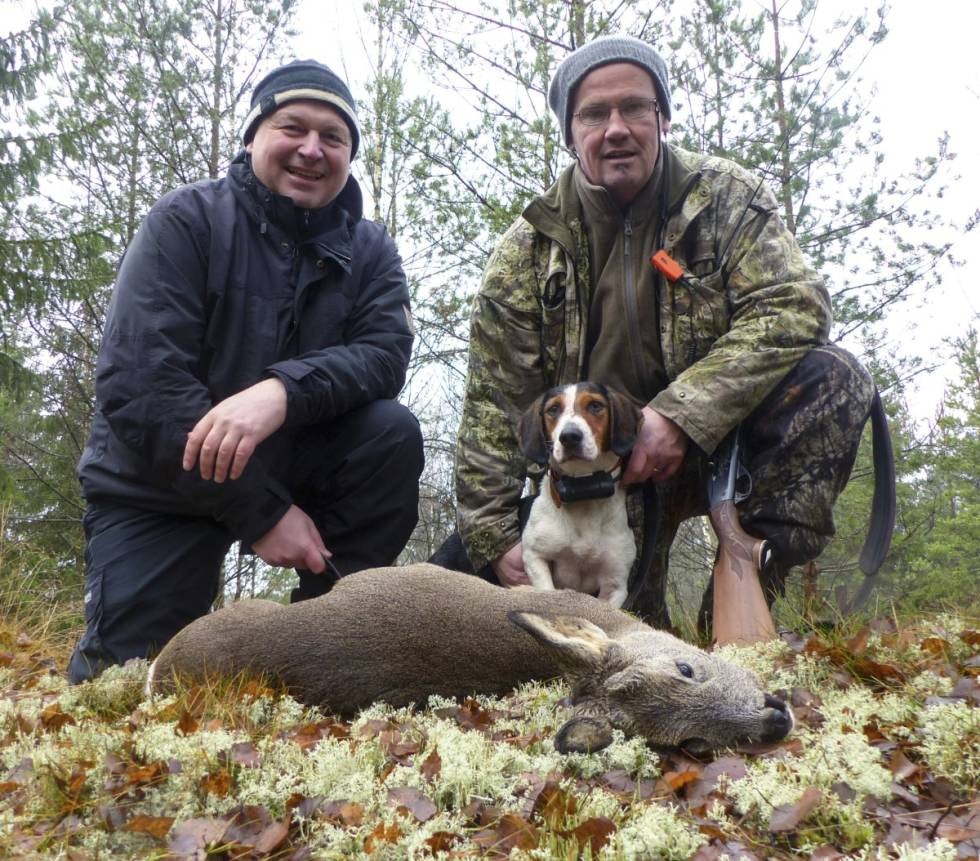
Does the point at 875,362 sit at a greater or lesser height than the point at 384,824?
greater

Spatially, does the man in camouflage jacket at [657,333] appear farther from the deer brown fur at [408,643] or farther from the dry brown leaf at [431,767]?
the dry brown leaf at [431,767]

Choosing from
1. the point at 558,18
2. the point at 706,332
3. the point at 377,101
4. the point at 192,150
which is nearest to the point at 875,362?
the point at 558,18

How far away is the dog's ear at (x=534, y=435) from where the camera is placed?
15.7 feet

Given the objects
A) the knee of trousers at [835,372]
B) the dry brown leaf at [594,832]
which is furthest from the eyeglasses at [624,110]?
the dry brown leaf at [594,832]

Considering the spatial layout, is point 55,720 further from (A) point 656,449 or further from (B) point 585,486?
(A) point 656,449

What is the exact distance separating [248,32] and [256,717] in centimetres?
1255

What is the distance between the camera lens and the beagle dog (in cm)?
459

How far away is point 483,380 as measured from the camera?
512 cm

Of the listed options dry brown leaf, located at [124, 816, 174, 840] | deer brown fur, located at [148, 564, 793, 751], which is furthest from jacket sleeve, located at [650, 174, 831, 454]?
dry brown leaf, located at [124, 816, 174, 840]

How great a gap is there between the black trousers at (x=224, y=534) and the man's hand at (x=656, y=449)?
1145mm

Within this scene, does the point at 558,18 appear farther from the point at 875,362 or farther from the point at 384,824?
the point at 384,824

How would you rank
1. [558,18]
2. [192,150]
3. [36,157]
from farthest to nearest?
[192,150] → [36,157] → [558,18]

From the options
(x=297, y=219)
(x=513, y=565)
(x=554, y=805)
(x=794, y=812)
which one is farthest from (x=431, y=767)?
(x=297, y=219)

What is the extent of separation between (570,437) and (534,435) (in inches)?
12.4
